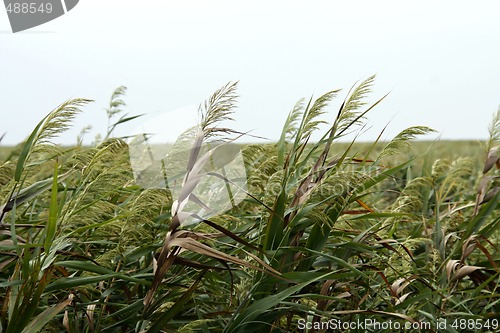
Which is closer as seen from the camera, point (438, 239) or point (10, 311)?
point (10, 311)

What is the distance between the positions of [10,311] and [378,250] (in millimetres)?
1139

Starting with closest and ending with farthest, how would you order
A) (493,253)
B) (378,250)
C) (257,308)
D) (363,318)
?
1. (257,308)
2. (363,318)
3. (378,250)
4. (493,253)

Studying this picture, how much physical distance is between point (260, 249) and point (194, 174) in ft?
0.82

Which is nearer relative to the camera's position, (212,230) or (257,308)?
(257,308)

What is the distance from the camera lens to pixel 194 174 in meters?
1.66

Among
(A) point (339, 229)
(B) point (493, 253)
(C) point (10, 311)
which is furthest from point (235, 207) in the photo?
(B) point (493, 253)

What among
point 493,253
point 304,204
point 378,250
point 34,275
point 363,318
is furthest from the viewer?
point 493,253

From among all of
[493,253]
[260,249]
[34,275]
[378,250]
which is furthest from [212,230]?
[493,253]

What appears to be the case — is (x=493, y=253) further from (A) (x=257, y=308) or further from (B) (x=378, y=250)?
(A) (x=257, y=308)

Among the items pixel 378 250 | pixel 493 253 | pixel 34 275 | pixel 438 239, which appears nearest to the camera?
pixel 34 275

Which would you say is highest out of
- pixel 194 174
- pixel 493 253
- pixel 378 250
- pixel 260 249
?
pixel 194 174

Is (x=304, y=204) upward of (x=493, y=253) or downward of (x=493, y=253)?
upward

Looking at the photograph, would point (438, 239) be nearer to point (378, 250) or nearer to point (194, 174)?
point (378, 250)

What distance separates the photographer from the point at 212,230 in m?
1.79
